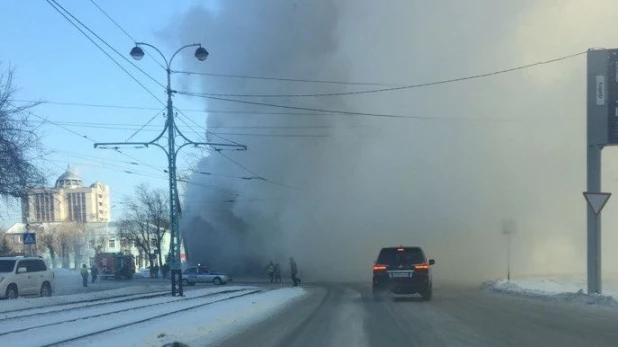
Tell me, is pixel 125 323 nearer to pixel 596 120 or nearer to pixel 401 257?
pixel 401 257

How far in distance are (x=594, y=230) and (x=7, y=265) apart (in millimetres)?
21685

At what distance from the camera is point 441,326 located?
1387 centimetres

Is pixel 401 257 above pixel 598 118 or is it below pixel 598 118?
below

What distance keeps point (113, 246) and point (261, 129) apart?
81.4 meters

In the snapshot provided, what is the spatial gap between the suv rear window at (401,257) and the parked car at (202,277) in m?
27.7

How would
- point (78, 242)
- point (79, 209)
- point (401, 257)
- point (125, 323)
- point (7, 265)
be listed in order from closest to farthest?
point (125, 323)
point (401, 257)
point (7, 265)
point (78, 242)
point (79, 209)

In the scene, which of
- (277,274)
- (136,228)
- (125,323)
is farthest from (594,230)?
Result: (136,228)

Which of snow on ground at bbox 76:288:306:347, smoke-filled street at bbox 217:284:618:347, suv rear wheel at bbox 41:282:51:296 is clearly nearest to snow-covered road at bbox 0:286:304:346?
snow on ground at bbox 76:288:306:347

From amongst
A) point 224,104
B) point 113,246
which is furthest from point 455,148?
point 113,246

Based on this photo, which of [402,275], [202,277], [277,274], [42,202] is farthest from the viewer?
[277,274]

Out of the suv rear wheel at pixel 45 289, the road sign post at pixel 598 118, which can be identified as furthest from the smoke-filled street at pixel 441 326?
the suv rear wheel at pixel 45 289

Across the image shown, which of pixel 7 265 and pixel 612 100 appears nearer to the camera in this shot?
pixel 612 100

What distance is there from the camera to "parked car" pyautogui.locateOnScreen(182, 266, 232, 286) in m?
49.5

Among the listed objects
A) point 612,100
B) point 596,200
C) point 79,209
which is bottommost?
point 596,200
